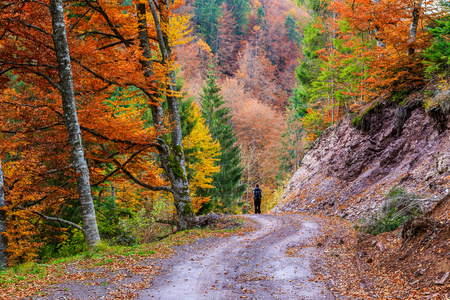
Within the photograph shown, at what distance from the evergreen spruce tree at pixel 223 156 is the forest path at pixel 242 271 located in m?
15.4

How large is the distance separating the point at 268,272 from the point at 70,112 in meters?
6.46

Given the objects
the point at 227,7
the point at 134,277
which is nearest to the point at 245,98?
the point at 227,7

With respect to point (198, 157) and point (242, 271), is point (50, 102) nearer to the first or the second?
point (242, 271)

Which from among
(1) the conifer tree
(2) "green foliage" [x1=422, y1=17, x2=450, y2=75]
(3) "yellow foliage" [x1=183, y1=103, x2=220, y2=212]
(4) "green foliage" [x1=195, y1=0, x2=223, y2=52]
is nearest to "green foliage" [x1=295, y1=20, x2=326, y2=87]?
(3) "yellow foliage" [x1=183, y1=103, x2=220, y2=212]

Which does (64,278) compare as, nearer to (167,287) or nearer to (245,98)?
(167,287)

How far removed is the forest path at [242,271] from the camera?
501 cm

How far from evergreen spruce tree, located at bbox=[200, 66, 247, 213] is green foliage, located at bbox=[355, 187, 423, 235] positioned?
58.0ft

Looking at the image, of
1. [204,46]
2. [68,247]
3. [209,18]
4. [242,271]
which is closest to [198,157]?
[68,247]

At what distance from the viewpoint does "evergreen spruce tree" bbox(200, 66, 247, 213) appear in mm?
25359

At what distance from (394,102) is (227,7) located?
62522mm

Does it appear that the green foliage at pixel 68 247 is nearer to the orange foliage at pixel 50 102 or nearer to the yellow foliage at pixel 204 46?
the orange foliage at pixel 50 102

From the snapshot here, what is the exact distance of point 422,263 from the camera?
187 inches

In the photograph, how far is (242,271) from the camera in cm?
625

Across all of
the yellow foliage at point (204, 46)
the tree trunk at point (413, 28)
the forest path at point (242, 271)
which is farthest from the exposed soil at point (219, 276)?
the yellow foliage at point (204, 46)
